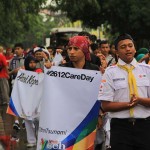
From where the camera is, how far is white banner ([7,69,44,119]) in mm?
9125

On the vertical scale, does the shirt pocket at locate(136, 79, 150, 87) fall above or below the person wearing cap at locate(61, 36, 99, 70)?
below

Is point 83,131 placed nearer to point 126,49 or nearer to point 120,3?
point 126,49

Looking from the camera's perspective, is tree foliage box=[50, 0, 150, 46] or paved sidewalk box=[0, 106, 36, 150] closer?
paved sidewalk box=[0, 106, 36, 150]

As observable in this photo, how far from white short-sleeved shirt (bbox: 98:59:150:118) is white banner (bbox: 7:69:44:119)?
12.0 feet

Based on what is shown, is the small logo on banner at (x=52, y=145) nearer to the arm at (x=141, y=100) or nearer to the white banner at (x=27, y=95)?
the arm at (x=141, y=100)

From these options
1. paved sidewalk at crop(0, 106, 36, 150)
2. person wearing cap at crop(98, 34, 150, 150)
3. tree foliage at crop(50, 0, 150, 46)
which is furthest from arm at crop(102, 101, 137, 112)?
tree foliage at crop(50, 0, 150, 46)

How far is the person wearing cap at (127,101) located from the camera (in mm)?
5250

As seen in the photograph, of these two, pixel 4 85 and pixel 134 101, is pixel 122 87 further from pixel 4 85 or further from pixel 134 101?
pixel 4 85

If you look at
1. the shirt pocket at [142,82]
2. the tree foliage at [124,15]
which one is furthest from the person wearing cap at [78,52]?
the tree foliage at [124,15]

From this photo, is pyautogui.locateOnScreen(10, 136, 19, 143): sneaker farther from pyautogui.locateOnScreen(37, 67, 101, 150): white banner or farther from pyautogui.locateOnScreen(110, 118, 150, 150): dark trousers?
pyautogui.locateOnScreen(110, 118, 150, 150): dark trousers

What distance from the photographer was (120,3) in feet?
109

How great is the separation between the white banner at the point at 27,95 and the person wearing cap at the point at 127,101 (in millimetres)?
3688

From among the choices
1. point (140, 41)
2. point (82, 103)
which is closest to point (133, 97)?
point (82, 103)

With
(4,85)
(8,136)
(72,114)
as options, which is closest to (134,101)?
(72,114)
